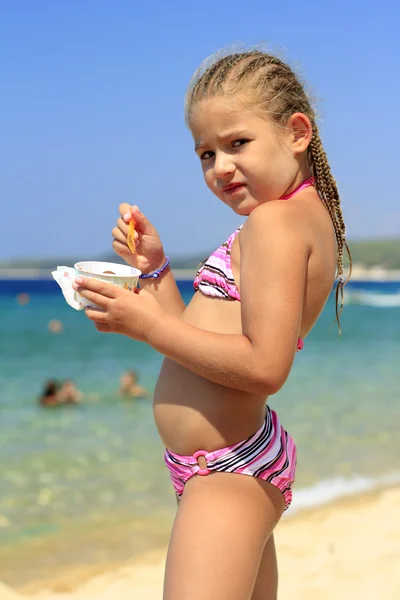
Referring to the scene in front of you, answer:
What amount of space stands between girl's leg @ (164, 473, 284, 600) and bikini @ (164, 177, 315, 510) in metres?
0.04

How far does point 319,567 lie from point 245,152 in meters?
3.55

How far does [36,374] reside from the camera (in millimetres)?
15609

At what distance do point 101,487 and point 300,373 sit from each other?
776 cm

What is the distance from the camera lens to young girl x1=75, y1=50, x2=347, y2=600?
217cm

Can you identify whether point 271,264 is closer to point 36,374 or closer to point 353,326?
point 36,374

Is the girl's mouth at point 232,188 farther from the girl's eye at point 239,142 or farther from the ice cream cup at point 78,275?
the ice cream cup at point 78,275

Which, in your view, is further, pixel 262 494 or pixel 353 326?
pixel 353 326

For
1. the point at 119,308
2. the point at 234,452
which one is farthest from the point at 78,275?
the point at 234,452

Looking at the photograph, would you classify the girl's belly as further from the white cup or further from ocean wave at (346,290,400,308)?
ocean wave at (346,290,400,308)

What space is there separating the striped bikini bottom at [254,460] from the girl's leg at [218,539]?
28mm

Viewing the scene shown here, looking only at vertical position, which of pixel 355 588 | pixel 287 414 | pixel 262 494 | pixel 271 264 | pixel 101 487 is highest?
pixel 271 264

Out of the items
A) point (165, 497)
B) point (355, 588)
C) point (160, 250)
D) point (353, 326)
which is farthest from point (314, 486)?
point (353, 326)

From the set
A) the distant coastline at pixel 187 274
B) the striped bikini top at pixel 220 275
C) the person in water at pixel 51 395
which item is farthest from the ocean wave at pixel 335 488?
the distant coastline at pixel 187 274

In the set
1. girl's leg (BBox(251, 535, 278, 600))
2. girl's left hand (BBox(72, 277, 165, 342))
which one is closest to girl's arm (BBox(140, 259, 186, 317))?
girl's left hand (BBox(72, 277, 165, 342))
